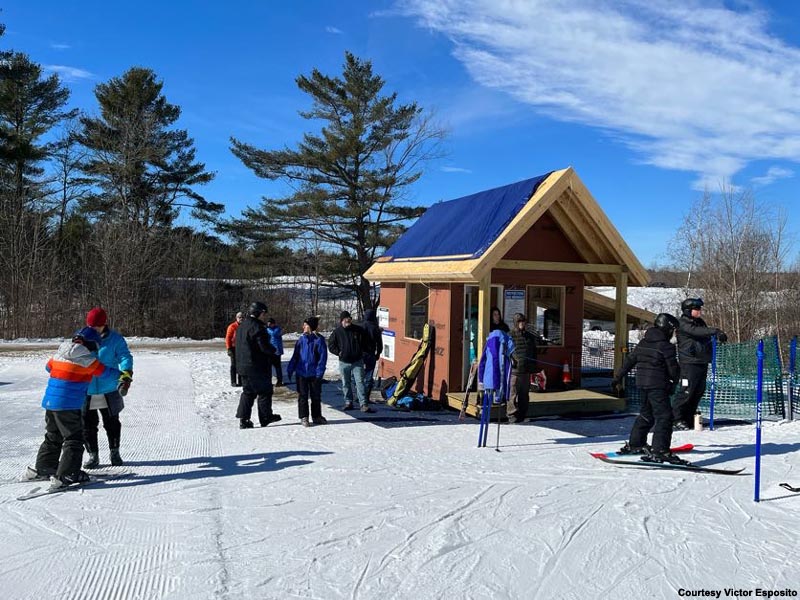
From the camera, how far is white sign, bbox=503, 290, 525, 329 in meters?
11.6

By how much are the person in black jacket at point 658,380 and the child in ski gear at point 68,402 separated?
238 inches

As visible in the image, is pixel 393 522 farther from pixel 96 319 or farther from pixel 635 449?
pixel 96 319

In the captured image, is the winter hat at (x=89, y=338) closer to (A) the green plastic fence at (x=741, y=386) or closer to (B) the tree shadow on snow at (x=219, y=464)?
(B) the tree shadow on snow at (x=219, y=464)

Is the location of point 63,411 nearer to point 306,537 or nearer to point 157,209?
point 306,537

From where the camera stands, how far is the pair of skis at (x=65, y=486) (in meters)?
5.75

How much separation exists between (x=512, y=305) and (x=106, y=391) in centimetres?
726

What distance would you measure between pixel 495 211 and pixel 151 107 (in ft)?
83.2

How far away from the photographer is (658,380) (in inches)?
281

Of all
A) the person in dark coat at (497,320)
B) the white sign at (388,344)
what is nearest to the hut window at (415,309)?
the white sign at (388,344)

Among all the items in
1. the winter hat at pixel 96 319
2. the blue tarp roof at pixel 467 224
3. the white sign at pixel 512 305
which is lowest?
the winter hat at pixel 96 319

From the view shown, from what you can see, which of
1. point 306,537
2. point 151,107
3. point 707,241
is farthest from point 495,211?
point 151,107

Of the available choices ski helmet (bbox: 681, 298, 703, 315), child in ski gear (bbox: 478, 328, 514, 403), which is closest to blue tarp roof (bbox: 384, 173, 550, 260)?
child in ski gear (bbox: 478, 328, 514, 403)

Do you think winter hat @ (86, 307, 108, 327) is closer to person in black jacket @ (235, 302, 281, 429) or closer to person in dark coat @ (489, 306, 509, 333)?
person in black jacket @ (235, 302, 281, 429)

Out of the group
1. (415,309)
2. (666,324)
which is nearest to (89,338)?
(666,324)
